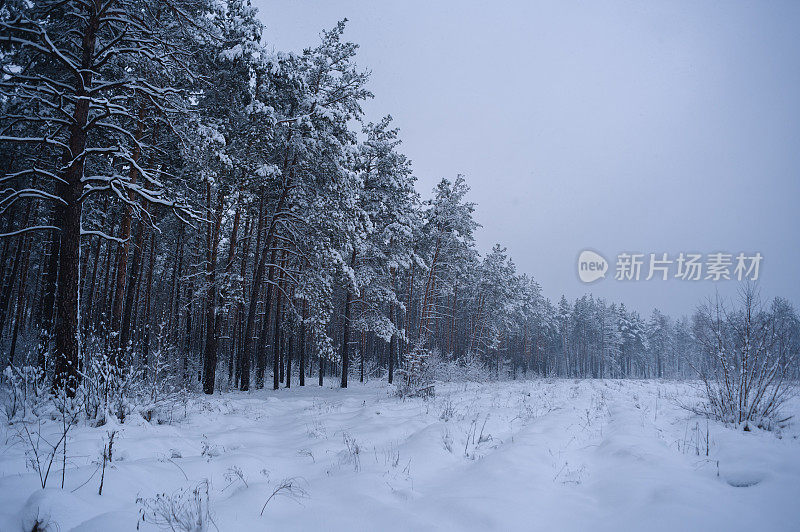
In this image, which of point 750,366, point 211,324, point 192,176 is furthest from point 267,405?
point 750,366

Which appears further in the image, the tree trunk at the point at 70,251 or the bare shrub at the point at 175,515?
the tree trunk at the point at 70,251

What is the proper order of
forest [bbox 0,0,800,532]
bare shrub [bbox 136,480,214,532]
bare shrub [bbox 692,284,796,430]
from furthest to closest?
bare shrub [bbox 692,284,796,430]
forest [bbox 0,0,800,532]
bare shrub [bbox 136,480,214,532]

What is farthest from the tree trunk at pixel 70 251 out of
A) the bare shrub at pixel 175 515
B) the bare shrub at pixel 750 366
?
the bare shrub at pixel 750 366

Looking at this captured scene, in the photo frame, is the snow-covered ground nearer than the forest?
Yes

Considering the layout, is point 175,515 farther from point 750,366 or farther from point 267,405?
point 750,366

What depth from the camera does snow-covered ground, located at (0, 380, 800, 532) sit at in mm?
2824

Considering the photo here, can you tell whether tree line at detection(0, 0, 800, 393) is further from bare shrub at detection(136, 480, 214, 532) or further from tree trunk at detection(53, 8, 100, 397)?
bare shrub at detection(136, 480, 214, 532)

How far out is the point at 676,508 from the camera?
2984 millimetres

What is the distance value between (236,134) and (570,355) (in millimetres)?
69328

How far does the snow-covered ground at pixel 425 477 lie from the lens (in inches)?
111

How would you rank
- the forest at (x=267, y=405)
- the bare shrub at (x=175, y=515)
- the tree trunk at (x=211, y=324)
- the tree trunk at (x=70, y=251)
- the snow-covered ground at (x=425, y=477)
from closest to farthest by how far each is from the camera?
the bare shrub at (x=175, y=515), the snow-covered ground at (x=425, y=477), the forest at (x=267, y=405), the tree trunk at (x=70, y=251), the tree trunk at (x=211, y=324)

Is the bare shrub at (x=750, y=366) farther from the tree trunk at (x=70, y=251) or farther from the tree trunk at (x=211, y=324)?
the tree trunk at (x=211, y=324)

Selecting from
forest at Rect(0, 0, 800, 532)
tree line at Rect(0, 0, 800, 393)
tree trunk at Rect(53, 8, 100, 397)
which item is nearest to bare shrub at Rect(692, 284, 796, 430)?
forest at Rect(0, 0, 800, 532)

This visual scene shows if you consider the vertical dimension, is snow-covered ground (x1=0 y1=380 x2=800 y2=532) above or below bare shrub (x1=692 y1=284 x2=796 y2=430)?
below
